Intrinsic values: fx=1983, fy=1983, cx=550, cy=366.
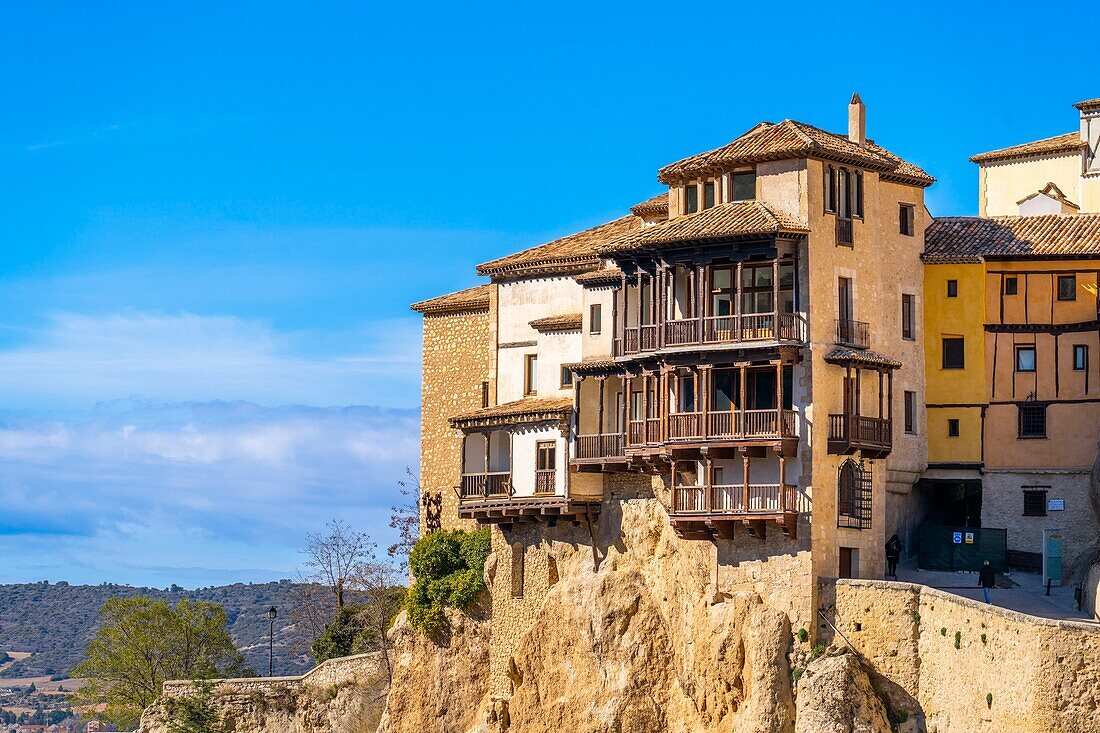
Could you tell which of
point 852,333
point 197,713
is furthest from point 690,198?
point 197,713

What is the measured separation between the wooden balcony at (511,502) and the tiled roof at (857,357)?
36.8ft

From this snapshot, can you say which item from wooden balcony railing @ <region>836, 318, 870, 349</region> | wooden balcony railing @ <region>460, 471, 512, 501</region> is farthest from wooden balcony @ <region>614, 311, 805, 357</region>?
wooden balcony railing @ <region>460, 471, 512, 501</region>

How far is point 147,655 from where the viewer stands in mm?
90562

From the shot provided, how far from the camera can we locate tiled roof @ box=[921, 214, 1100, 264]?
212 ft

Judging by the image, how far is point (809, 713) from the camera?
56906 mm

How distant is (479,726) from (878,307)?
20.7 metres

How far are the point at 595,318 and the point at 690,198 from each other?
5.86 meters

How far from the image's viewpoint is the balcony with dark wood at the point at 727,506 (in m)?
58.9

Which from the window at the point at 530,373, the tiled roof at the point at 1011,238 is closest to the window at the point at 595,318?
the window at the point at 530,373

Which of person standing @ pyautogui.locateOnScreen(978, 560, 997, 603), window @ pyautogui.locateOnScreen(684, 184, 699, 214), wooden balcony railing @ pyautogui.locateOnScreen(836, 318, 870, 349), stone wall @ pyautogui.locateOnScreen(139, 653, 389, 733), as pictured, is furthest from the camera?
stone wall @ pyautogui.locateOnScreen(139, 653, 389, 733)

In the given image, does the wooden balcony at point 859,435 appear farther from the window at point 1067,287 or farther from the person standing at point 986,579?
the window at point 1067,287

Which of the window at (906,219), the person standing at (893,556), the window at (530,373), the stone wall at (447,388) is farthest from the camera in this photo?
the stone wall at (447,388)

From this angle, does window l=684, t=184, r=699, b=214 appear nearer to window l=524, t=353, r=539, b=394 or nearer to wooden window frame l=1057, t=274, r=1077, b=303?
window l=524, t=353, r=539, b=394

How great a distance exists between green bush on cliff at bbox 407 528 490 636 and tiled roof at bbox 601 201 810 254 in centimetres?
1403
